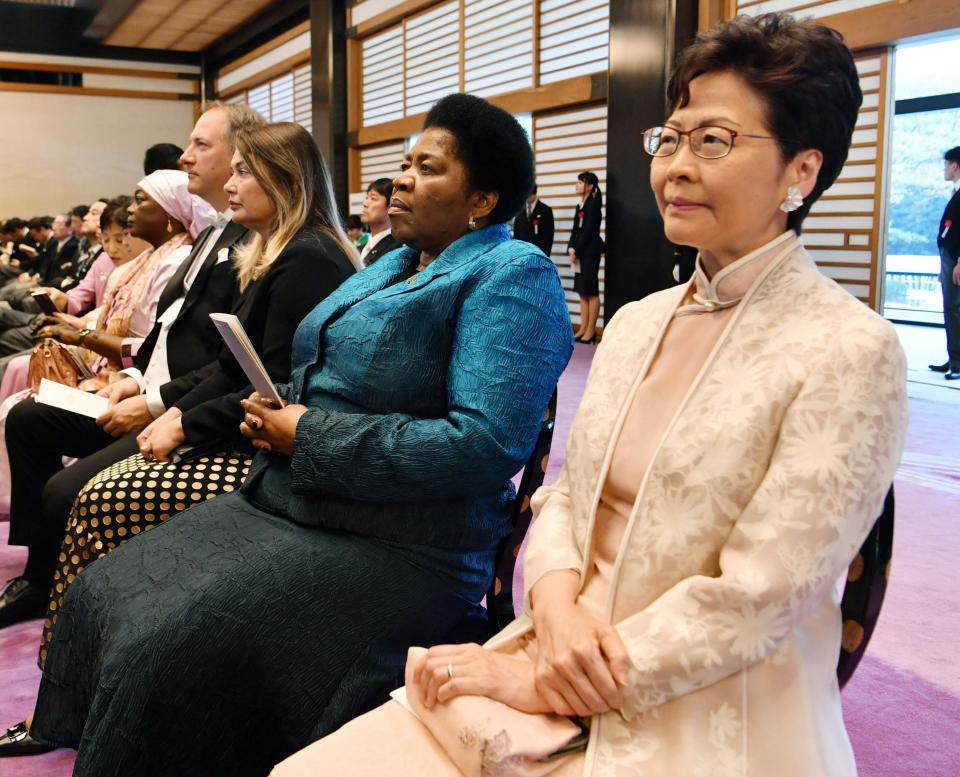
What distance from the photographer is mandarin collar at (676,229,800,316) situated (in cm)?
111

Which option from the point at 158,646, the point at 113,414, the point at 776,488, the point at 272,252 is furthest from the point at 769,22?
the point at 113,414

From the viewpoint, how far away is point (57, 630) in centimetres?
168

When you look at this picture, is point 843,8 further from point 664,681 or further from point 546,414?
point 664,681

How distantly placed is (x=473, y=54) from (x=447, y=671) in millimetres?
8786

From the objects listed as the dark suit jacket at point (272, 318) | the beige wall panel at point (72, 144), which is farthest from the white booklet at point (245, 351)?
the beige wall panel at point (72, 144)

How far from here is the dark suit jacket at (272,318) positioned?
2068 mm

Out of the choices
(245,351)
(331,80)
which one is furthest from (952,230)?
(331,80)

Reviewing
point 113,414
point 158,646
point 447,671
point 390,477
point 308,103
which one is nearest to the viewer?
point 447,671

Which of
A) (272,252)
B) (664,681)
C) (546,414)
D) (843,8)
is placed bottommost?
(664,681)

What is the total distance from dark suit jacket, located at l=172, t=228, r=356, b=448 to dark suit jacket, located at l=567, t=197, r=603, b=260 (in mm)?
5996

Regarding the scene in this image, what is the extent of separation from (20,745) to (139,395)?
3.12 ft

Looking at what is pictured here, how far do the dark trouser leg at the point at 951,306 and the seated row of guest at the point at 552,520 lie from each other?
19.5 feet

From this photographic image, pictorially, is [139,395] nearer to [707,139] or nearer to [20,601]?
[20,601]

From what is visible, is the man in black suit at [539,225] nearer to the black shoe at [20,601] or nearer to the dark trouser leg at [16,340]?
the dark trouser leg at [16,340]
